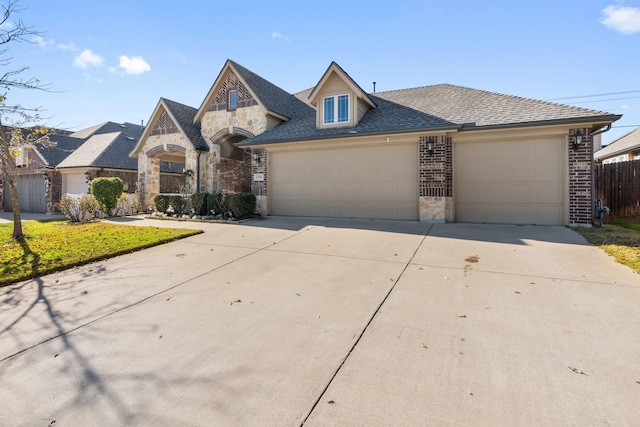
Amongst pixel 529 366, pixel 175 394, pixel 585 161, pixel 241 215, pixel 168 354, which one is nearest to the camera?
pixel 175 394

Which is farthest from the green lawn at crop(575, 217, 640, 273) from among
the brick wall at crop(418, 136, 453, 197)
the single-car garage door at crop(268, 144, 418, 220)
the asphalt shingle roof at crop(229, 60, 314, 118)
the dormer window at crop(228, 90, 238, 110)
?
the dormer window at crop(228, 90, 238, 110)

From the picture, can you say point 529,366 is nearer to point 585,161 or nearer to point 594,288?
point 594,288

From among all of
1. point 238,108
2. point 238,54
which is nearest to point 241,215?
point 238,108

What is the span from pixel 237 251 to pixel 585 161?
10.3 m

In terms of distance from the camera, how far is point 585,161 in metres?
9.45

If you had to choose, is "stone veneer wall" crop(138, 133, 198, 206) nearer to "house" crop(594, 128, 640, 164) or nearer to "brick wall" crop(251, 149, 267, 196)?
"brick wall" crop(251, 149, 267, 196)

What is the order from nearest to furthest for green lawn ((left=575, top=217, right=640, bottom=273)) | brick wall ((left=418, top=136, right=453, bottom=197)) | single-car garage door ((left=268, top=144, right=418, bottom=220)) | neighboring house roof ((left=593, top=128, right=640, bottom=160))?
1. green lawn ((left=575, top=217, right=640, bottom=273))
2. brick wall ((left=418, top=136, right=453, bottom=197))
3. single-car garage door ((left=268, top=144, right=418, bottom=220))
4. neighboring house roof ((left=593, top=128, right=640, bottom=160))

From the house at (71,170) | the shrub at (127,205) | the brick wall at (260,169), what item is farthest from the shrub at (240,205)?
the house at (71,170)

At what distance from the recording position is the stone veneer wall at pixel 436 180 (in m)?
10.5

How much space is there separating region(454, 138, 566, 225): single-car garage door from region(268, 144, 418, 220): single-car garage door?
1643 mm

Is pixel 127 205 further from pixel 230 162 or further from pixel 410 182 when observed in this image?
pixel 410 182

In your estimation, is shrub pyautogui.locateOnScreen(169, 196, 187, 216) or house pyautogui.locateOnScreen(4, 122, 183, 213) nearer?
shrub pyautogui.locateOnScreen(169, 196, 187, 216)

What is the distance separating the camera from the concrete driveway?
7.73ft

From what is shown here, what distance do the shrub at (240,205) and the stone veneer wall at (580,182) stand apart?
10.8 metres
